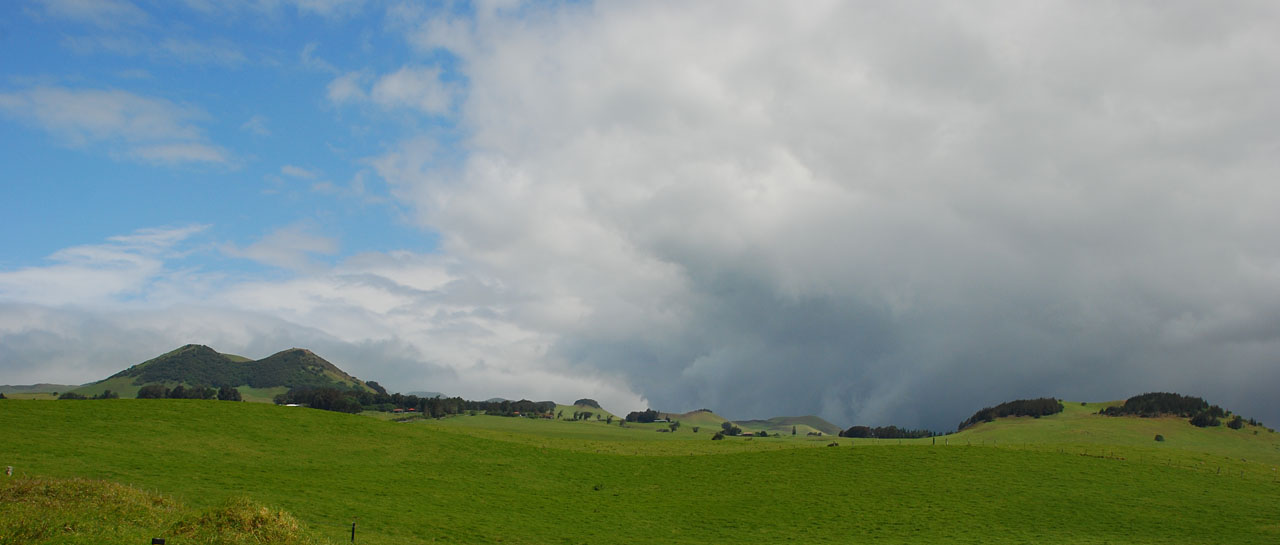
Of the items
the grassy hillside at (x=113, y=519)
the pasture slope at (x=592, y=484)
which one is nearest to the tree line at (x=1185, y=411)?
the pasture slope at (x=592, y=484)

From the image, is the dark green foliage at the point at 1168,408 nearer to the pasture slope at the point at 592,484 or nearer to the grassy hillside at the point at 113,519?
the pasture slope at the point at 592,484

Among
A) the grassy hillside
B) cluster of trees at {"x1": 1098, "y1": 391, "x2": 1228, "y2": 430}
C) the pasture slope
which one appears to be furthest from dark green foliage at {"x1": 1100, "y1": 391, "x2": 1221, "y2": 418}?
the grassy hillside

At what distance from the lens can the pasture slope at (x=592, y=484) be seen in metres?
58.8

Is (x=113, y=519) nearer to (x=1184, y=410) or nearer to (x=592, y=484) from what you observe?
(x=592, y=484)

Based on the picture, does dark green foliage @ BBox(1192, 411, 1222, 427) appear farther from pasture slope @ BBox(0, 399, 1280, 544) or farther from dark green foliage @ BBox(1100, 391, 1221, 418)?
pasture slope @ BBox(0, 399, 1280, 544)

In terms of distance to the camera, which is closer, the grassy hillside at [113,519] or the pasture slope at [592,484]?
the grassy hillside at [113,519]

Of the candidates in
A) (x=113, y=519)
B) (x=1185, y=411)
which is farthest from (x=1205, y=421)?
(x=113, y=519)

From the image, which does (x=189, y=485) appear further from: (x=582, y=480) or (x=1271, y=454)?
(x=1271, y=454)

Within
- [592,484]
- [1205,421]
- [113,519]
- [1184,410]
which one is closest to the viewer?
[113,519]

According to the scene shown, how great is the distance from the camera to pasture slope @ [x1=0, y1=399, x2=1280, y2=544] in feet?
193

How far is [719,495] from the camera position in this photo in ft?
257

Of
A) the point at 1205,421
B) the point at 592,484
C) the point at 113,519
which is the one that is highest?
A: the point at 1205,421

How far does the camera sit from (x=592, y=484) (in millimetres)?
83562

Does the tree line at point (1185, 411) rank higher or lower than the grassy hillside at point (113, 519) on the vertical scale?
higher
